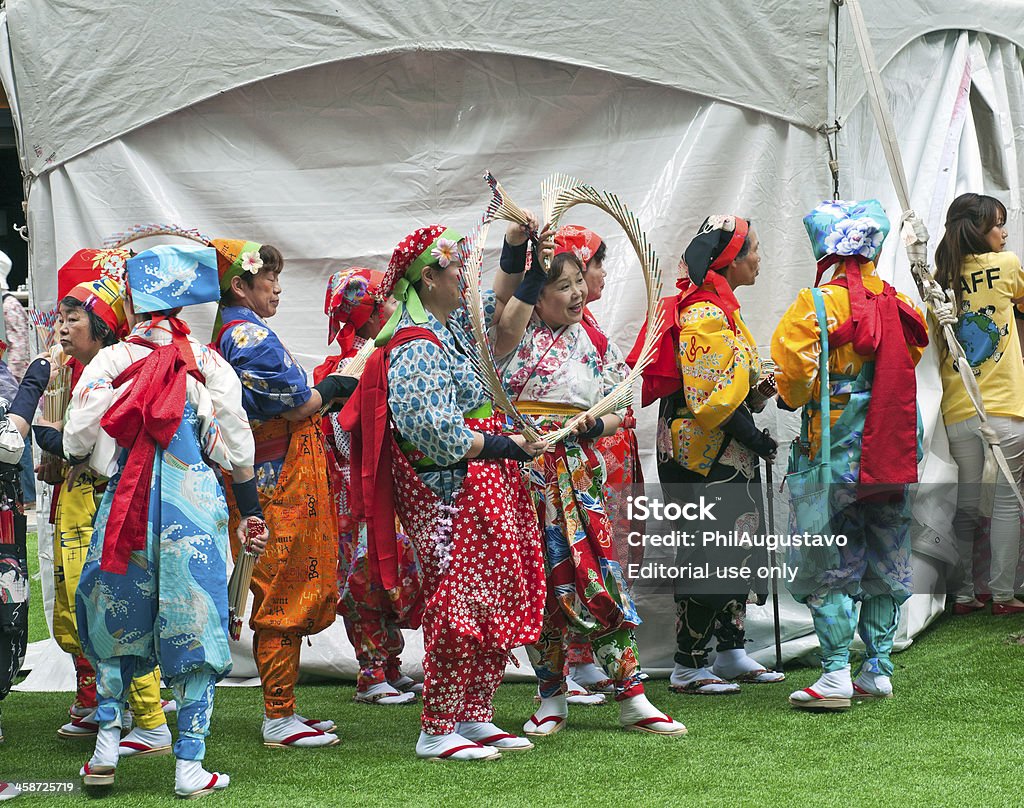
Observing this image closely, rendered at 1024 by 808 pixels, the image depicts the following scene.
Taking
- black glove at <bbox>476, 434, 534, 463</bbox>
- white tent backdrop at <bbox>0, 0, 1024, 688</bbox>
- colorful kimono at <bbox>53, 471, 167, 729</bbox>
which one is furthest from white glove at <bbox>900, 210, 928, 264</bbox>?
colorful kimono at <bbox>53, 471, 167, 729</bbox>

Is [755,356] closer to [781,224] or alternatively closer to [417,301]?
[781,224]

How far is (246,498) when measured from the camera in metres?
3.75

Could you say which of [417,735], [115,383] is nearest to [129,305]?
[115,383]

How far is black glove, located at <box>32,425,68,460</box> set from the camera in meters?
4.19

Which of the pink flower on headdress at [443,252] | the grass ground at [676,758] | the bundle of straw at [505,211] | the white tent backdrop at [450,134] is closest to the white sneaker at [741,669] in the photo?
the grass ground at [676,758]

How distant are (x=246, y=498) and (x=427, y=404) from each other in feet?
2.01

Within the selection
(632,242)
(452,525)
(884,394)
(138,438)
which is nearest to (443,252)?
(632,242)

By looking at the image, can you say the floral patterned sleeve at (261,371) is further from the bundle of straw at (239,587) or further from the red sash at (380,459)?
the bundle of straw at (239,587)

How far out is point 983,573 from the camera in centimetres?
572

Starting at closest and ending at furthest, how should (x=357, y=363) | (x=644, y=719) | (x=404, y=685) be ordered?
(x=644, y=719) < (x=357, y=363) < (x=404, y=685)

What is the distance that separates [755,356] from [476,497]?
4.73ft

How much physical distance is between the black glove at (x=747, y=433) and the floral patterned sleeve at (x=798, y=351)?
12.4 inches

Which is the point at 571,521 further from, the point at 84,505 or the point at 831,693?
the point at 84,505

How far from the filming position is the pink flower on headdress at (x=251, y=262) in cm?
417
